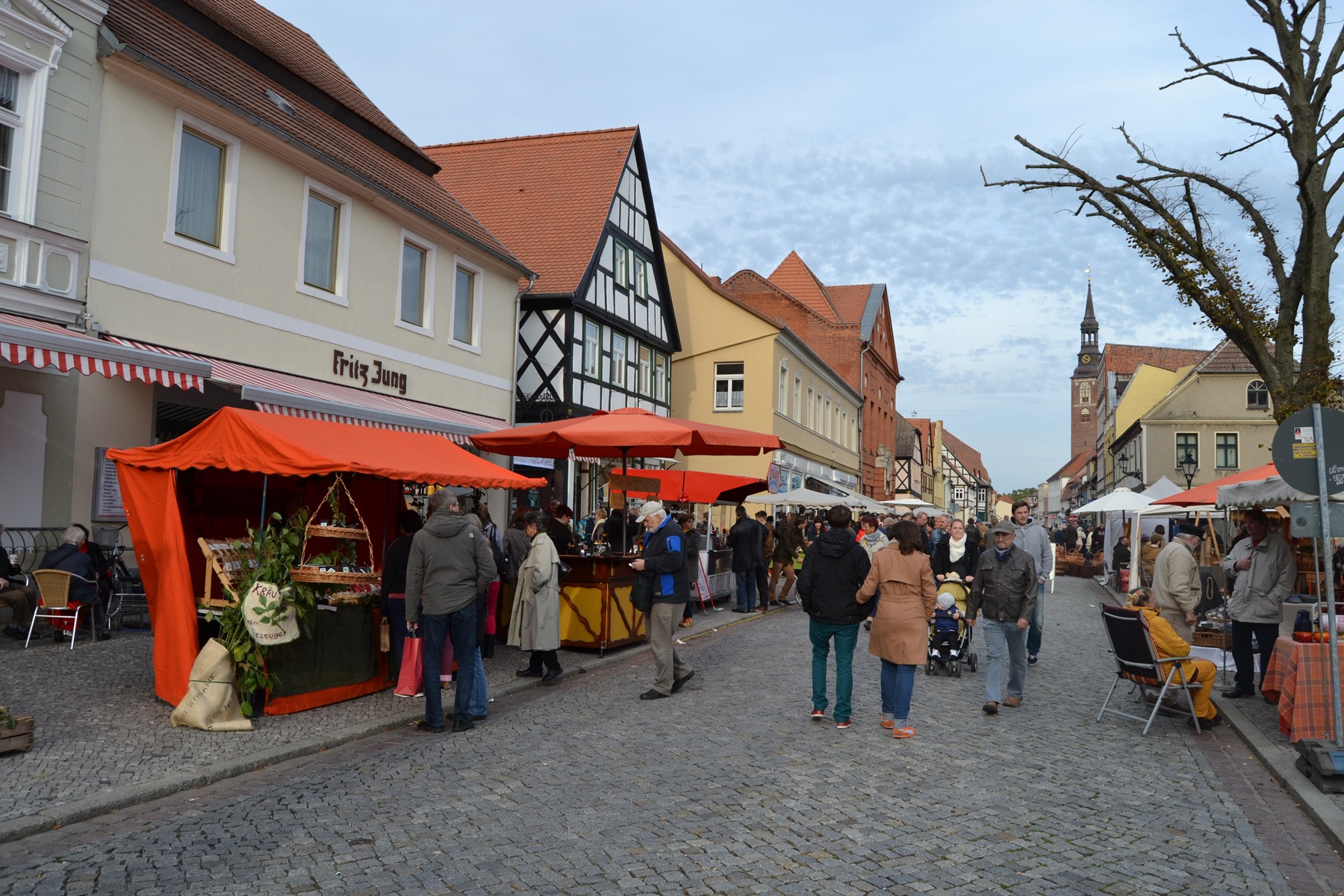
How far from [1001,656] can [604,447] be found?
5.60 m

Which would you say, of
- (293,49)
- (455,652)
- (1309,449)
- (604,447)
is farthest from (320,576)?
(293,49)

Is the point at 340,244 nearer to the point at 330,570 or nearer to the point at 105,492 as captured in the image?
the point at 105,492

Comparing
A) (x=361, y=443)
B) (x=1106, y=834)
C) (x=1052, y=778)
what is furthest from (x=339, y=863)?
(x=361, y=443)

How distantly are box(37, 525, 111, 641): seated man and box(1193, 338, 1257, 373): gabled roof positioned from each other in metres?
52.1

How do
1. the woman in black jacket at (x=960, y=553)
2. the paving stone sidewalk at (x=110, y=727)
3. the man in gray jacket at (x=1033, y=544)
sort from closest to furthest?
the paving stone sidewalk at (x=110, y=727)
the man in gray jacket at (x=1033, y=544)
the woman in black jacket at (x=960, y=553)

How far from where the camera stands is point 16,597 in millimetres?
10438

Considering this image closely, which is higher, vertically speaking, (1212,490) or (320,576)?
(1212,490)

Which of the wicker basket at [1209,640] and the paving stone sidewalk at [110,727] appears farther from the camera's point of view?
the wicker basket at [1209,640]

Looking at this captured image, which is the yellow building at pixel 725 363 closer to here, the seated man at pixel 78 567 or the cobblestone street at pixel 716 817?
the seated man at pixel 78 567

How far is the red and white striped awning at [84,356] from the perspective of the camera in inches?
374

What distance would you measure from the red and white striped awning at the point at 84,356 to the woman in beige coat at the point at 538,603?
175 inches

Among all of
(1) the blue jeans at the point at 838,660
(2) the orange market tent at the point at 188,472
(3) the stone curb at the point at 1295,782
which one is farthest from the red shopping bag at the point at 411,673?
(3) the stone curb at the point at 1295,782

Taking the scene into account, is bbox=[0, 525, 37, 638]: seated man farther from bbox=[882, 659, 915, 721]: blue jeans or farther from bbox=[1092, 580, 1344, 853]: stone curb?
bbox=[1092, 580, 1344, 853]: stone curb

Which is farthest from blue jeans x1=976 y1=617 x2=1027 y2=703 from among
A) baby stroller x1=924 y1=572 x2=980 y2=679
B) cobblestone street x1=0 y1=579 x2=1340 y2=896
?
baby stroller x1=924 y1=572 x2=980 y2=679
